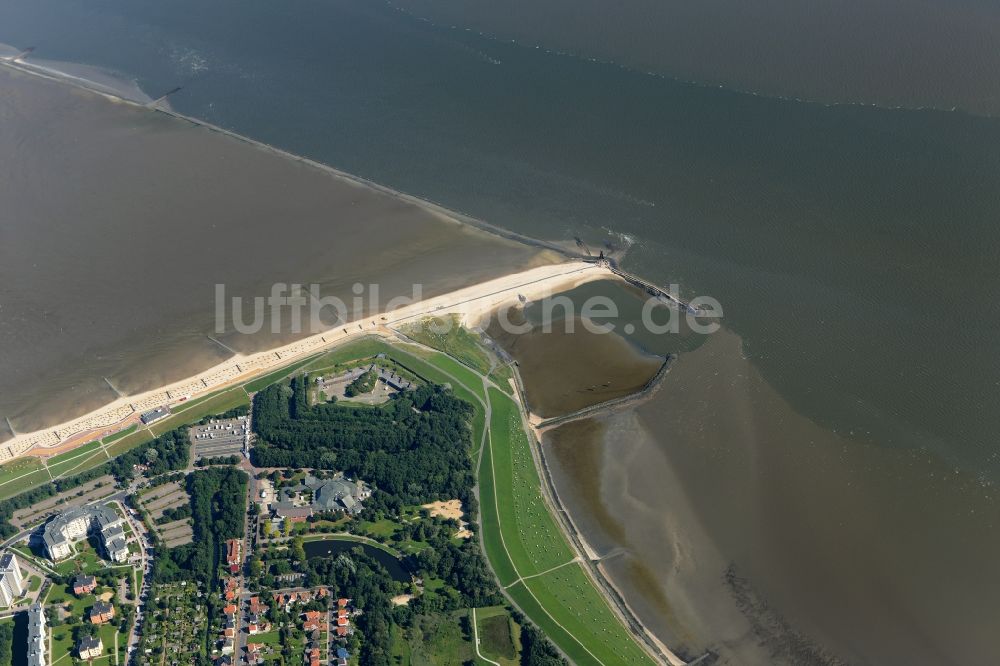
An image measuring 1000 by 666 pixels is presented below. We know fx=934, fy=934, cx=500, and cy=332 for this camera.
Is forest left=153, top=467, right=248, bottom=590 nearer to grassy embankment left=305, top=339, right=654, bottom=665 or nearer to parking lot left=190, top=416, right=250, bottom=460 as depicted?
parking lot left=190, top=416, right=250, bottom=460

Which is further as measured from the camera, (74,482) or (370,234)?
(370,234)

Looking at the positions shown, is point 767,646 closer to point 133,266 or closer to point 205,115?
point 133,266

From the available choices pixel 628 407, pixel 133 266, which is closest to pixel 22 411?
pixel 133 266

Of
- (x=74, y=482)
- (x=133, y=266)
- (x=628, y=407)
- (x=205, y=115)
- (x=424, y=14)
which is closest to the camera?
(x=74, y=482)

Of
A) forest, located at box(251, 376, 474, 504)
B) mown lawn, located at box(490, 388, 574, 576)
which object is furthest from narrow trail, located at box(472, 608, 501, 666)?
forest, located at box(251, 376, 474, 504)

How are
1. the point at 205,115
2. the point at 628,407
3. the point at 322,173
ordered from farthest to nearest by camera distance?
the point at 205,115 < the point at 322,173 < the point at 628,407

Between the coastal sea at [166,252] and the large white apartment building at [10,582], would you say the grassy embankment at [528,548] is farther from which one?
the large white apartment building at [10,582]

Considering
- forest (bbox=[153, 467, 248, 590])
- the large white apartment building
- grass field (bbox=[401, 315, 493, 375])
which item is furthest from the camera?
grass field (bbox=[401, 315, 493, 375])
